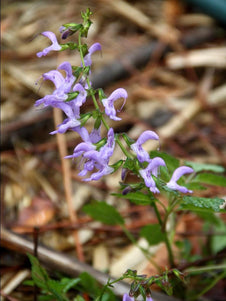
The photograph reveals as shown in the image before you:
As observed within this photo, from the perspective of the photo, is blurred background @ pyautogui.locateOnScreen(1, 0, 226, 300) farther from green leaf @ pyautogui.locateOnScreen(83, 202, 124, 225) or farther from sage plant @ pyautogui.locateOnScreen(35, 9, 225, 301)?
sage plant @ pyautogui.locateOnScreen(35, 9, 225, 301)

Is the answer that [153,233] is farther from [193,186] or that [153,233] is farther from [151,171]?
[151,171]

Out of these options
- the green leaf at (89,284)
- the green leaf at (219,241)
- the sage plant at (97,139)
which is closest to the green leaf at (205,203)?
the sage plant at (97,139)

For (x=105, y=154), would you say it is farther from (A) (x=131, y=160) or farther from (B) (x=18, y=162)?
(B) (x=18, y=162)

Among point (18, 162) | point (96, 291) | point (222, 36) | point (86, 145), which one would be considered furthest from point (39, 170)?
point (222, 36)

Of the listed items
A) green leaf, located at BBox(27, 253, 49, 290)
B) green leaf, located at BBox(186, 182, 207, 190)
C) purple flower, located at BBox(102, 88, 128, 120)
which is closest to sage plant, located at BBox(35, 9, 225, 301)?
purple flower, located at BBox(102, 88, 128, 120)

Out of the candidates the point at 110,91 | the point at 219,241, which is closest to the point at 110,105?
the point at 219,241

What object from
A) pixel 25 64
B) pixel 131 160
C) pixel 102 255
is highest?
pixel 131 160
